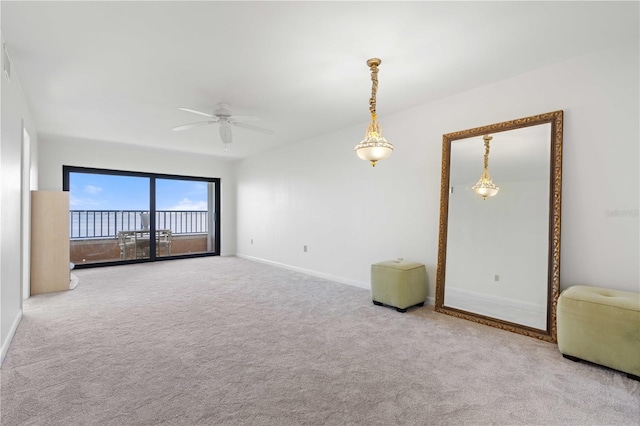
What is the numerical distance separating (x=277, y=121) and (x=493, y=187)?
116 inches

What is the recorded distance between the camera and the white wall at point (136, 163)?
228 inches

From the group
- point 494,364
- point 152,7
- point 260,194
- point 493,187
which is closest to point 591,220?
point 493,187

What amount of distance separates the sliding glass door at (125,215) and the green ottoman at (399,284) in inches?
211

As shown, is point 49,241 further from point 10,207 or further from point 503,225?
point 503,225

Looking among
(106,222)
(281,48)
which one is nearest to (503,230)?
(281,48)

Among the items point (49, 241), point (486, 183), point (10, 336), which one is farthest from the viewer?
point (49, 241)

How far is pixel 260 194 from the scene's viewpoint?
280 inches

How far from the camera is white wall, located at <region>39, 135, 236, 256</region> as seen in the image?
5781 mm

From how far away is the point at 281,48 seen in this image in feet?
8.41

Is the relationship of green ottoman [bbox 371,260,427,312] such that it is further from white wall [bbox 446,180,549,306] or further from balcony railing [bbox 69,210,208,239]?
balcony railing [bbox 69,210,208,239]

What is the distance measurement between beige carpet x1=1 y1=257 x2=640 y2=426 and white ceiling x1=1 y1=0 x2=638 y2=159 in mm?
2439

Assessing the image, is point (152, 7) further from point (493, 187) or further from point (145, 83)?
point (493, 187)

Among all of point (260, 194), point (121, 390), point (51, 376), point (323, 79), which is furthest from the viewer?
point (260, 194)

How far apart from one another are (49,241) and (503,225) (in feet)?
19.2
